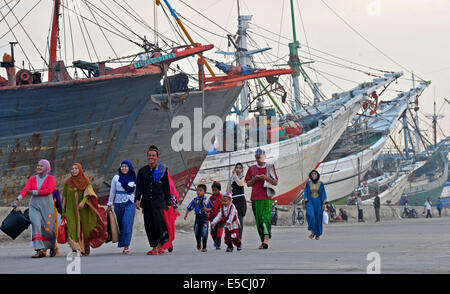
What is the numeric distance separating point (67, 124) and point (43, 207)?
16.2 metres

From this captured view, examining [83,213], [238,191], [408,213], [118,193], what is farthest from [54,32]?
[408,213]

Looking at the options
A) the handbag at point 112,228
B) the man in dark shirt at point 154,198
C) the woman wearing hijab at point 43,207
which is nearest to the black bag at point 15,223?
the woman wearing hijab at point 43,207

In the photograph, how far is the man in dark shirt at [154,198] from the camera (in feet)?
34.1

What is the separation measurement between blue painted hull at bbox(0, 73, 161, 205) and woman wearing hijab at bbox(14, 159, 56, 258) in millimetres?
14399

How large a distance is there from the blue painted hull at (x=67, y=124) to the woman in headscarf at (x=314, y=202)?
12.5 metres

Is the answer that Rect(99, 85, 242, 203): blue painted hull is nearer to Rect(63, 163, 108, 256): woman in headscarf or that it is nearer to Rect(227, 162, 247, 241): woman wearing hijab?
Rect(227, 162, 247, 241): woman wearing hijab

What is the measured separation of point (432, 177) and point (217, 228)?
6827 centimetres

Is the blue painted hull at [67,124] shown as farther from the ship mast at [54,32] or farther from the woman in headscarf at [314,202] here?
the woman in headscarf at [314,202]

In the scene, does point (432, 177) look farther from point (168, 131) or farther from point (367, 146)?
point (168, 131)

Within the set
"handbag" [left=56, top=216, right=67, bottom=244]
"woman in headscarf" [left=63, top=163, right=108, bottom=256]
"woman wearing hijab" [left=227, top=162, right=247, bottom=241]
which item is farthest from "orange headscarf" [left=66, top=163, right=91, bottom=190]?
"woman wearing hijab" [left=227, top=162, right=247, bottom=241]

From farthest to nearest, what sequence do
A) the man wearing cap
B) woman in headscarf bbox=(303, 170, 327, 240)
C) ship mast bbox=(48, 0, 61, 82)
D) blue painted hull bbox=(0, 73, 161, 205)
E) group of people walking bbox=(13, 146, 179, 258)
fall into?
1. ship mast bbox=(48, 0, 61, 82)
2. blue painted hull bbox=(0, 73, 161, 205)
3. woman in headscarf bbox=(303, 170, 327, 240)
4. the man wearing cap
5. group of people walking bbox=(13, 146, 179, 258)

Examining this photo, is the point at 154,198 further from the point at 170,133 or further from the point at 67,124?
the point at 170,133

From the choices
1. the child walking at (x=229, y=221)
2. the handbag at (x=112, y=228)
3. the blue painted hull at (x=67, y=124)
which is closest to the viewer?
the handbag at (x=112, y=228)

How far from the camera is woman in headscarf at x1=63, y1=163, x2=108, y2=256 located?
10422mm
